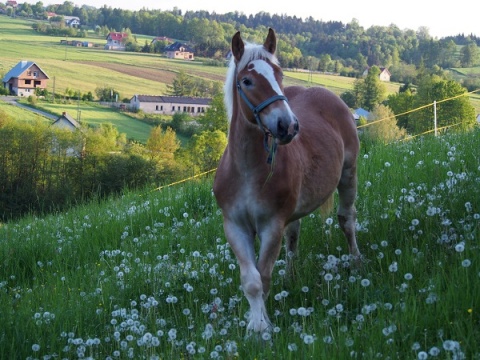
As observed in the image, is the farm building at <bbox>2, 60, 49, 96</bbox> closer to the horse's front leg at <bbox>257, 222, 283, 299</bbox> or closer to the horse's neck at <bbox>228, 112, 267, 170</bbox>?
the horse's neck at <bbox>228, 112, 267, 170</bbox>

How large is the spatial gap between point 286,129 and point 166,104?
366 ft

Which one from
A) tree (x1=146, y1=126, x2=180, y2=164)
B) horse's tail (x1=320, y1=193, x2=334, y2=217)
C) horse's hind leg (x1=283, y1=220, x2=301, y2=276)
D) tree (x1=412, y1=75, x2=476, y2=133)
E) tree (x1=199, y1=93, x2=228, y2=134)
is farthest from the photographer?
tree (x1=146, y1=126, x2=180, y2=164)

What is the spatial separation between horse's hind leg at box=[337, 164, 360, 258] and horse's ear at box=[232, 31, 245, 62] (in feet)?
7.86

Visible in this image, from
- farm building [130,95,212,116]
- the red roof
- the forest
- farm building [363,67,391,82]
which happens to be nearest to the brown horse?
the forest

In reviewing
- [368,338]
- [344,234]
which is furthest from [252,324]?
[344,234]

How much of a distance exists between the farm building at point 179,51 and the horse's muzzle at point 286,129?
155m

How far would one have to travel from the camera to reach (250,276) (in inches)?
218

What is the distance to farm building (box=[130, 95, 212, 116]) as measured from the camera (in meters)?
112

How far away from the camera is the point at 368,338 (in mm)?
4465

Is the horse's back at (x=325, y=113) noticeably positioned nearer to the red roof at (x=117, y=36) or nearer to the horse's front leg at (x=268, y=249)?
the horse's front leg at (x=268, y=249)

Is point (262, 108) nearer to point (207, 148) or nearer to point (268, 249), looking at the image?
point (268, 249)

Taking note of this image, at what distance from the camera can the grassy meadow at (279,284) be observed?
4.59m

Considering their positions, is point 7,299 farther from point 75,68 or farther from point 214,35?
point 214,35

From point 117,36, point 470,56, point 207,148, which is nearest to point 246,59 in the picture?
point 207,148
